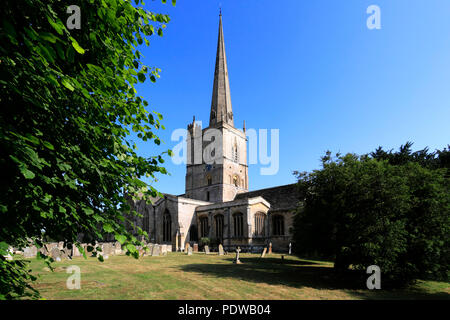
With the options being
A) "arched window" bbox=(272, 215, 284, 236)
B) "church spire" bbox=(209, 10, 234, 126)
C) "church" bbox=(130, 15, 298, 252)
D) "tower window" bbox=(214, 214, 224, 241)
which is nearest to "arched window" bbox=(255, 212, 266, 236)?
"church" bbox=(130, 15, 298, 252)

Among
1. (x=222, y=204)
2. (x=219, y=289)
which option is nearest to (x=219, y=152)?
(x=222, y=204)

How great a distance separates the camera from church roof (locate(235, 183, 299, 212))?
32.3 m

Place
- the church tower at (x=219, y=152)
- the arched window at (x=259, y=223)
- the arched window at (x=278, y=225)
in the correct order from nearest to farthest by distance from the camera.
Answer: the arched window at (x=278, y=225) < the arched window at (x=259, y=223) < the church tower at (x=219, y=152)

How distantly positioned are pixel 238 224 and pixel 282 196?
297 inches

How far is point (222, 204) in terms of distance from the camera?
35.2m

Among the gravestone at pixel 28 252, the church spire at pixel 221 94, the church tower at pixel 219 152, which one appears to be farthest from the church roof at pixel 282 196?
the gravestone at pixel 28 252

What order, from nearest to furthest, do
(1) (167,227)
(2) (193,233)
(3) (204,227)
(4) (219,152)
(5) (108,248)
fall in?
1. (5) (108,248)
2. (3) (204,227)
3. (2) (193,233)
4. (1) (167,227)
5. (4) (219,152)

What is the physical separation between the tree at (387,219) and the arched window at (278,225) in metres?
19.2

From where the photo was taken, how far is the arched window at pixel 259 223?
1265 inches

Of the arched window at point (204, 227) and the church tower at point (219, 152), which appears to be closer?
the arched window at point (204, 227)

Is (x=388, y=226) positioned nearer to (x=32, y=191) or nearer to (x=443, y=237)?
(x=443, y=237)

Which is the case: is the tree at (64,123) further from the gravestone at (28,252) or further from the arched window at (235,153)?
the arched window at (235,153)

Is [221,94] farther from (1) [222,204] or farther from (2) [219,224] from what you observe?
(2) [219,224]

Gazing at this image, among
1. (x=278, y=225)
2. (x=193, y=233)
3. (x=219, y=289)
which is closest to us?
(x=219, y=289)
